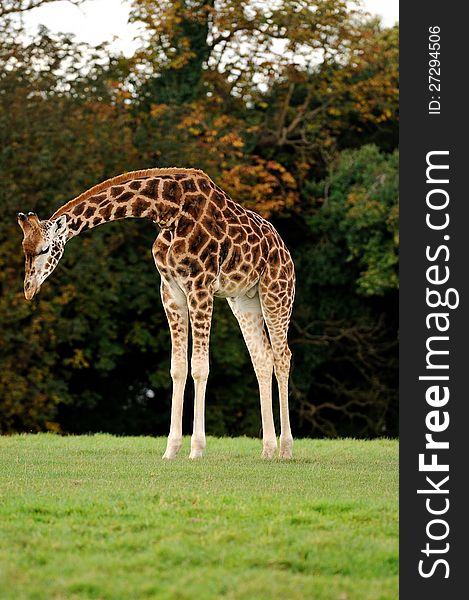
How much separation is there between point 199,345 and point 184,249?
1.03 metres

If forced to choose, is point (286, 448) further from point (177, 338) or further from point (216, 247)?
point (216, 247)

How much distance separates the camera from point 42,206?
24.5 metres

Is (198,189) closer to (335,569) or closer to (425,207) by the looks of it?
(425,207)

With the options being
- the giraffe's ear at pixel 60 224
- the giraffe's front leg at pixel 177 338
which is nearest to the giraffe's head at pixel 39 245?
the giraffe's ear at pixel 60 224

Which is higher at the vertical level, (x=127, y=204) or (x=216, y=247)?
(x=127, y=204)

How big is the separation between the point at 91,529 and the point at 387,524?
7.00ft

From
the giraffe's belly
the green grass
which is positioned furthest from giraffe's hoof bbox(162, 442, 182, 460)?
the giraffe's belly

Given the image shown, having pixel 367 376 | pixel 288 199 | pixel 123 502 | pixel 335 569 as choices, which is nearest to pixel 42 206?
pixel 288 199

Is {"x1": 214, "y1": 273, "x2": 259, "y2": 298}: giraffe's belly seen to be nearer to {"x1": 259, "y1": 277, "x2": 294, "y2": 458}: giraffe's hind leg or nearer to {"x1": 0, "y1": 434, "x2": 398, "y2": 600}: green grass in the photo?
{"x1": 259, "y1": 277, "x2": 294, "y2": 458}: giraffe's hind leg

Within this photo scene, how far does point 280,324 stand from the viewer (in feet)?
44.8

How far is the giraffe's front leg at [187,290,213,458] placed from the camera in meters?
12.7

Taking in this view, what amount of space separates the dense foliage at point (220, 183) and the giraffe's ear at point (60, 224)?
36.6 ft

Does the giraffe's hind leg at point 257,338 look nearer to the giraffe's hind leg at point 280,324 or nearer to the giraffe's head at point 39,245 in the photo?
the giraffe's hind leg at point 280,324

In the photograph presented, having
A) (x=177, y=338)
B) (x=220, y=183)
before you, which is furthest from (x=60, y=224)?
(x=220, y=183)
